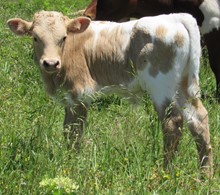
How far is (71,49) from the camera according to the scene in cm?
740

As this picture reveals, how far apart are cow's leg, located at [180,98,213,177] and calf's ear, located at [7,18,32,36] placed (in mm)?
1739

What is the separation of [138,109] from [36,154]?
62.5 inches

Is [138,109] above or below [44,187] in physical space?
below

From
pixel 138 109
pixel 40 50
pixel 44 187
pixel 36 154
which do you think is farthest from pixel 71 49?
pixel 44 187

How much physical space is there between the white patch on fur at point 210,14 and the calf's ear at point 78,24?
355 centimetres

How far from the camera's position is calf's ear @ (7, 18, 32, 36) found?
23.7ft

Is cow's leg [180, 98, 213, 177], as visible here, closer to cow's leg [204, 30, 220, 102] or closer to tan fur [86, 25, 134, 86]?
tan fur [86, 25, 134, 86]

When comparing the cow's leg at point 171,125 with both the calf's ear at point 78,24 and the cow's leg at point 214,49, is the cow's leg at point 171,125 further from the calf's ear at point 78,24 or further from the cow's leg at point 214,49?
the cow's leg at point 214,49

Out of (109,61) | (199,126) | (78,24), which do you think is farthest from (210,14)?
(199,126)

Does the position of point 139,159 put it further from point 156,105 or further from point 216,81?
point 216,81

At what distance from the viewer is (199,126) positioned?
669 cm

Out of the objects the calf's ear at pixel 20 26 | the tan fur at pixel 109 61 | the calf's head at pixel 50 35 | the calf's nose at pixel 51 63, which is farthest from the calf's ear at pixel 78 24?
the calf's nose at pixel 51 63

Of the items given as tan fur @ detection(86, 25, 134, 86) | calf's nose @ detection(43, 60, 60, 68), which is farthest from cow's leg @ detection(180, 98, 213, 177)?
calf's nose @ detection(43, 60, 60, 68)

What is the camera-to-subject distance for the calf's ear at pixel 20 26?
724cm
